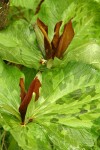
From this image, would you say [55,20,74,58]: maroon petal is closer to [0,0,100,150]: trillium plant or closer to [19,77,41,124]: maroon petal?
[0,0,100,150]: trillium plant

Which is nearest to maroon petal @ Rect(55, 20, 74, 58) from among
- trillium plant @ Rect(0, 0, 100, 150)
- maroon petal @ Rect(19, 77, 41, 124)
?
trillium plant @ Rect(0, 0, 100, 150)

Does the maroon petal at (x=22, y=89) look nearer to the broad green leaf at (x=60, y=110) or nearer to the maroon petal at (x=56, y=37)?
the broad green leaf at (x=60, y=110)

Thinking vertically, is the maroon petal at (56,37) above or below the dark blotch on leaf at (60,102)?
above

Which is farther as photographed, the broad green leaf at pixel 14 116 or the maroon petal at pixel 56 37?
the maroon petal at pixel 56 37

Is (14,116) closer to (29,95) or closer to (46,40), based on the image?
(29,95)

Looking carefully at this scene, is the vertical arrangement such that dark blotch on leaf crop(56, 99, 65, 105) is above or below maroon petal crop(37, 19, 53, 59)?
below

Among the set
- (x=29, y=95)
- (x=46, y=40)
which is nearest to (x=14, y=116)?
(x=29, y=95)

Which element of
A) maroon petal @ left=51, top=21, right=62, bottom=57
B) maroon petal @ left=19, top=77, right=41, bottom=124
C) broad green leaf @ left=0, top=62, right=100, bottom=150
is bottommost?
broad green leaf @ left=0, top=62, right=100, bottom=150

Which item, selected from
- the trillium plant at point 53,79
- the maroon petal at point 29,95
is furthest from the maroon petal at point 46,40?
the maroon petal at point 29,95
